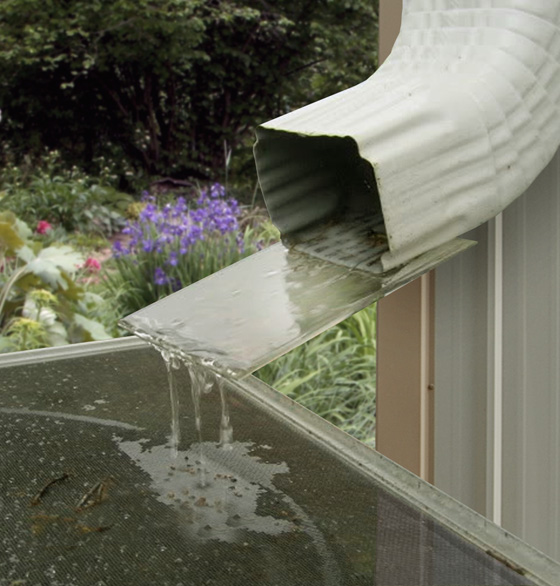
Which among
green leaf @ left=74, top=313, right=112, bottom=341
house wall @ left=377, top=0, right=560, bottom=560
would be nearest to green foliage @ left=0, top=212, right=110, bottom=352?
green leaf @ left=74, top=313, right=112, bottom=341

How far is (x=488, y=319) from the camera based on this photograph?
4.37 feet

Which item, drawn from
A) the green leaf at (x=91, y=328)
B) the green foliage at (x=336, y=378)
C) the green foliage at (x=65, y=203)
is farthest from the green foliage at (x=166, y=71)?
the green foliage at (x=336, y=378)

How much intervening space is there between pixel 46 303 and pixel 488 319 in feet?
8.15

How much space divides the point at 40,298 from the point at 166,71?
6.06m

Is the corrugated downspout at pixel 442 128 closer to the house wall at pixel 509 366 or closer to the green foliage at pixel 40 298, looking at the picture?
the house wall at pixel 509 366

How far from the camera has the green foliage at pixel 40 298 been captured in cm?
Answer: 342

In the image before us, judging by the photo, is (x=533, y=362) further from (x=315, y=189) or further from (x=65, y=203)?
(x=65, y=203)

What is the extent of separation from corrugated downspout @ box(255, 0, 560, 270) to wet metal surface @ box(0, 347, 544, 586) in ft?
0.98

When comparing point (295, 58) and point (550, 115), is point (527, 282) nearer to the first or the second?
point (550, 115)

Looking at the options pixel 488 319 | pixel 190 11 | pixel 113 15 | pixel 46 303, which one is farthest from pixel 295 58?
pixel 488 319

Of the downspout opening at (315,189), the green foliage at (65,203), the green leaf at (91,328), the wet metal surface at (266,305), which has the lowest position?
the green foliage at (65,203)

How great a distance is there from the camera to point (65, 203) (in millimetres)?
7238

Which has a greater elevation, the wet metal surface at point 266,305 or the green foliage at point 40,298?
the wet metal surface at point 266,305

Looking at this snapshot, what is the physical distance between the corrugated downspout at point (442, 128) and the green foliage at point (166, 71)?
760cm
